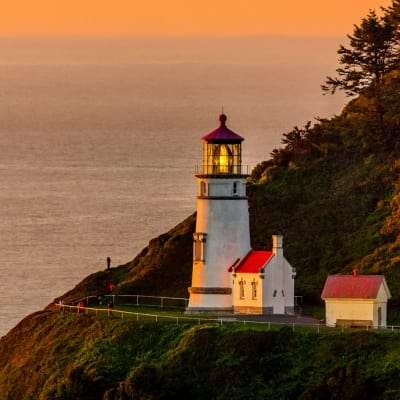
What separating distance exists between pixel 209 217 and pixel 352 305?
7189mm

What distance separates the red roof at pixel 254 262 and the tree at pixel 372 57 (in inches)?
689

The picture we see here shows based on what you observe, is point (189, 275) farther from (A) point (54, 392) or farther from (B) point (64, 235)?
(B) point (64, 235)

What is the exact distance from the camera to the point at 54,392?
80.9 m

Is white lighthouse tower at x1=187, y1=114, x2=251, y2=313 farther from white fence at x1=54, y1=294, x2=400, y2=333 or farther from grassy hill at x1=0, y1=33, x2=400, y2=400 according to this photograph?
grassy hill at x1=0, y1=33, x2=400, y2=400

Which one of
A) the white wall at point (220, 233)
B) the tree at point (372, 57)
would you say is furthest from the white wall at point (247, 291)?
the tree at point (372, 57)

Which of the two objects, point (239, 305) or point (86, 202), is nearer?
point (239, 305)

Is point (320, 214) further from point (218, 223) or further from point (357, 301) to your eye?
point (357, 301)

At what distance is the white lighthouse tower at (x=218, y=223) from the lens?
283ft

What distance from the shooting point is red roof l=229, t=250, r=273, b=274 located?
8500 cm

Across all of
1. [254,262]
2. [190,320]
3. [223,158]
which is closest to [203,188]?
[223,158]

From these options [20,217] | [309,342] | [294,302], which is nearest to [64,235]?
[20,217]

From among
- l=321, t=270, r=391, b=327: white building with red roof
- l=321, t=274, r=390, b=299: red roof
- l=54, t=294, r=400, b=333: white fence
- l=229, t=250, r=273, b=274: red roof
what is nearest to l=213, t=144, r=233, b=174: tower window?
l=229, t=250, r=273, b=274: red roof

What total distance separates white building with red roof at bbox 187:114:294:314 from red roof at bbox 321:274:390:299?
10.3ft

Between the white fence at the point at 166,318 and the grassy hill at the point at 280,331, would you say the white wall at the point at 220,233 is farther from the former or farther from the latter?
the grassy hill at the point at 280,331
